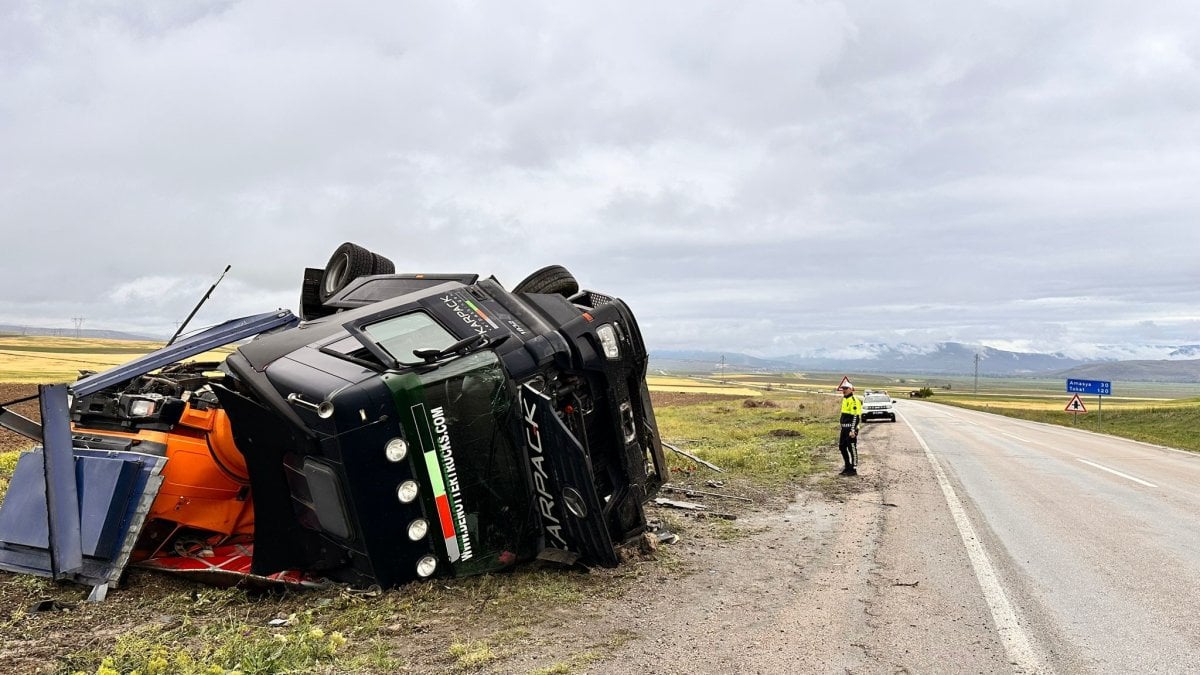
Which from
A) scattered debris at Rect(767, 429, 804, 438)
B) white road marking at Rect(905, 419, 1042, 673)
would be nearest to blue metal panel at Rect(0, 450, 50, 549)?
white road marking at Rect(905, 419, 1042, 673)

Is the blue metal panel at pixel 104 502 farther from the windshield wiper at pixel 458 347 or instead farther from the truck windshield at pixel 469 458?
the windshield wiper at pixel 458 347

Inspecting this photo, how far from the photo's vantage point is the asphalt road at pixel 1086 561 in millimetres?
4078

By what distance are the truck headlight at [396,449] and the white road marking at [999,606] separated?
350 cm

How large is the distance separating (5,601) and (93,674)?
1678 millimetres

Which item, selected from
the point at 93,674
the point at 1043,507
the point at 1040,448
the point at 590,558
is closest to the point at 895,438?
the point at 1040,448

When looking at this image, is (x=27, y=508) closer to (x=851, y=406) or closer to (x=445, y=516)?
(x=445, y=516)

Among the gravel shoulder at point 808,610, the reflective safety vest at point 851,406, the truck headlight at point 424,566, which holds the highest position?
the reflective safety vest at point 851,406

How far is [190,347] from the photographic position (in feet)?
19.9

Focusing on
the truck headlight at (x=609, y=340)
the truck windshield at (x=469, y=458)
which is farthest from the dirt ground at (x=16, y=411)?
the truck headlight at (x=609, y=340)

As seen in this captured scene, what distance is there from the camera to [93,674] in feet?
12.1

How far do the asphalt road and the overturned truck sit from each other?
2.71 meters

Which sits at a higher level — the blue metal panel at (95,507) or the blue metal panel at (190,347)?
the blue metal panel at (190,347)

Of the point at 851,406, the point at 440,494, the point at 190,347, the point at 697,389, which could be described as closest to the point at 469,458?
the point at 440,494

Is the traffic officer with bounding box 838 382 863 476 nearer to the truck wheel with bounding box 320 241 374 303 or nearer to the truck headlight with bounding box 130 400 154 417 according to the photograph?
the truck wheel with bounding box 320 241 374 303
